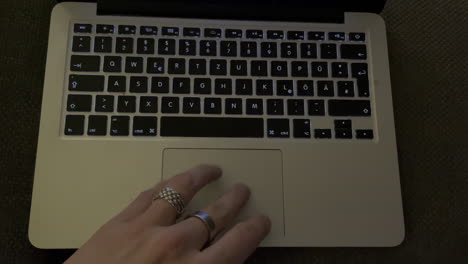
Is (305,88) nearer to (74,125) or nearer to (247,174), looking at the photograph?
(247,174)

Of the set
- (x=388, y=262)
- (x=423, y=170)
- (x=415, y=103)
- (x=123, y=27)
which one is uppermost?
(x=123, y=27)

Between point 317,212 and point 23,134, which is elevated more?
point 23,134

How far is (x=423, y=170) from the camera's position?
0.55 metres

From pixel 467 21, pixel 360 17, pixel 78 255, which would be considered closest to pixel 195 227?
pixel 78 255

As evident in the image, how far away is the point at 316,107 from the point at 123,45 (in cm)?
28

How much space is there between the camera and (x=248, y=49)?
544 mm

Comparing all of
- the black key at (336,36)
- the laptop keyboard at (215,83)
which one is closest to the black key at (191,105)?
the laptop keyboard at (215,83)

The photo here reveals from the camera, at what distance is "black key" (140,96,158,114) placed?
Answer: 0.51 meters

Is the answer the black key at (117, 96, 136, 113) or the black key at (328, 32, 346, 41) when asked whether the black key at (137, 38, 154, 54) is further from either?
the black key at (328, 32, 346, 41)

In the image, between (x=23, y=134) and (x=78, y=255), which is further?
(x=23, y=134)

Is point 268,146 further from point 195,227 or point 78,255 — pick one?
point 78,255

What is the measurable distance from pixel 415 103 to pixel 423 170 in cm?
10

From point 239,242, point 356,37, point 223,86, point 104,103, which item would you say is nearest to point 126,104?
point 104,103

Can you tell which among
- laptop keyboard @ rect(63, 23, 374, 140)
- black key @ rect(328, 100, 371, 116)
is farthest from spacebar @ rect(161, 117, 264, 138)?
black key @ rect(328, 100, 371, 116)
